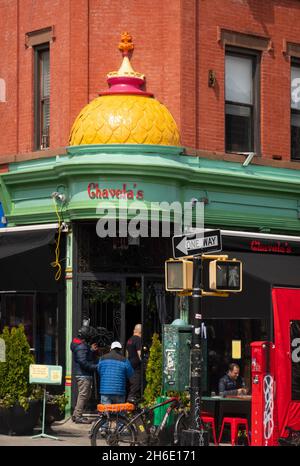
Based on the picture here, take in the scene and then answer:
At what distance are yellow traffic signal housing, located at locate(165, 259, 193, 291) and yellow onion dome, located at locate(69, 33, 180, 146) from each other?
18.1 feet

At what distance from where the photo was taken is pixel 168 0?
2386 cm

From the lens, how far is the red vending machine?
18.7 metres

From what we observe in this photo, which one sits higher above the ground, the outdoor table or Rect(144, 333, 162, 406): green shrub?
Rect(144, 333, 162, 406): green shrub

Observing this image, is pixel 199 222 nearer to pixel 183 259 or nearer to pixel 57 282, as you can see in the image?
pixel 57 282

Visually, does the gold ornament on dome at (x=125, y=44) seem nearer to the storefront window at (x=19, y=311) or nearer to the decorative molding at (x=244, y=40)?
the decorative molding at (x=244, y=40)

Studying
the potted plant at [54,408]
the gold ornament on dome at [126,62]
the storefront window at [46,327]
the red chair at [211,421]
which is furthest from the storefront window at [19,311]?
the gold ornament on dome at [126,62]

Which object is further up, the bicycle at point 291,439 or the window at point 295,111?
the window at point 295,111

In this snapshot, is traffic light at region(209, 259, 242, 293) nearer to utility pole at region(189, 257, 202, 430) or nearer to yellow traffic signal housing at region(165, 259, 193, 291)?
utility pole at region(189, 257, 202, 430)

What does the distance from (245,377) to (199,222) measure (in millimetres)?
3286

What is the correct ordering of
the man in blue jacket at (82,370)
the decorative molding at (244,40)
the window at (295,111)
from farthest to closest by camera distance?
the window at (295,111) < the decorative molding at (244,40) < the man in blue jacket at (82,370)

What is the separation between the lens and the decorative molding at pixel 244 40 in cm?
2453

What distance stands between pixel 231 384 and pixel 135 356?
2.25 m

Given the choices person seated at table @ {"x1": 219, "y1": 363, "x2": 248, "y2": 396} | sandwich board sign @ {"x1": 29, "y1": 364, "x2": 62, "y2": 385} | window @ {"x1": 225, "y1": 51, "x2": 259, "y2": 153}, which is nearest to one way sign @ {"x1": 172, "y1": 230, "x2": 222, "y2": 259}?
sandwich board sign @ {"x1": 29, "y1": 364, "x2": 62, "y2": 385}
